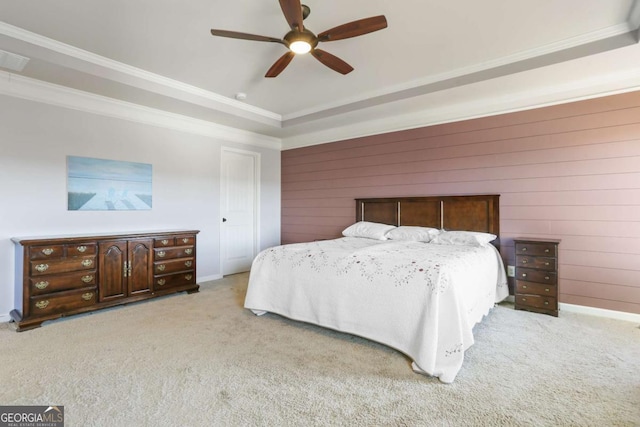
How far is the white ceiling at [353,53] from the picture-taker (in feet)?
7.95

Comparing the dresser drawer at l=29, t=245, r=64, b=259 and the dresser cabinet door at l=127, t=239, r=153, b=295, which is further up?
the dresser drawer at l=29, t=245, r=64, b=259

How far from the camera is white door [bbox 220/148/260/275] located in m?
5.20

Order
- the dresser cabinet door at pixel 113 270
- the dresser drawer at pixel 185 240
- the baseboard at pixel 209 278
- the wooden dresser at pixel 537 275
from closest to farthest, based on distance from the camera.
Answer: the wooden dresser at pixel 537 275, the dresser cabinet door at pixel 113 270, the dresser drawer at pixel 185 240, the baseboard at pixel 209 278

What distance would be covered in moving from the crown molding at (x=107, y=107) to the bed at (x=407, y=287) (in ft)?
8.45

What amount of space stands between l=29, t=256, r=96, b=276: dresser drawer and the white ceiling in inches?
73.4

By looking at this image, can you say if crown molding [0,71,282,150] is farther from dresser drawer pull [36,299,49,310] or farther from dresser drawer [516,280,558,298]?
dresser drawer [516,280,558,298]

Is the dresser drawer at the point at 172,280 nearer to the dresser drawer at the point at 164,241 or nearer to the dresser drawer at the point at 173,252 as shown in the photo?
the dresser drawer at the point at 173,252

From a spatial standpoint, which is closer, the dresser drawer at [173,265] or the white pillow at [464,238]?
the white pillow at [464,238]

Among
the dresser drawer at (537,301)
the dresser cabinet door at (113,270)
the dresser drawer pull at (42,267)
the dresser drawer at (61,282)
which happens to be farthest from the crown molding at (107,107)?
the dresser drawer at (537,301)

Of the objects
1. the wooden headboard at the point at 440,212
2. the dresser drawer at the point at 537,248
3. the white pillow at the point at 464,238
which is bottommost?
the dresser drawer at the point at 537,248

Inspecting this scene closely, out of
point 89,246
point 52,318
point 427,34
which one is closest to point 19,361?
point 52,318

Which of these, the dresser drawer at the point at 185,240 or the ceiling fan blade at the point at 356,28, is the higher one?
the ceiling fan blade at the point at 356,28

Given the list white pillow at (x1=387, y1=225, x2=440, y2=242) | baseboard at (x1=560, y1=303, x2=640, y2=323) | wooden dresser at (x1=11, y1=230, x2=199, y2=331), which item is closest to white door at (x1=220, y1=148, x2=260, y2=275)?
wooden dresser at (x1=11, y1=230, x2=199, y2=331)

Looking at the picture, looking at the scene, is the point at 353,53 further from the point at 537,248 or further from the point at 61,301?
the point at 61,301
